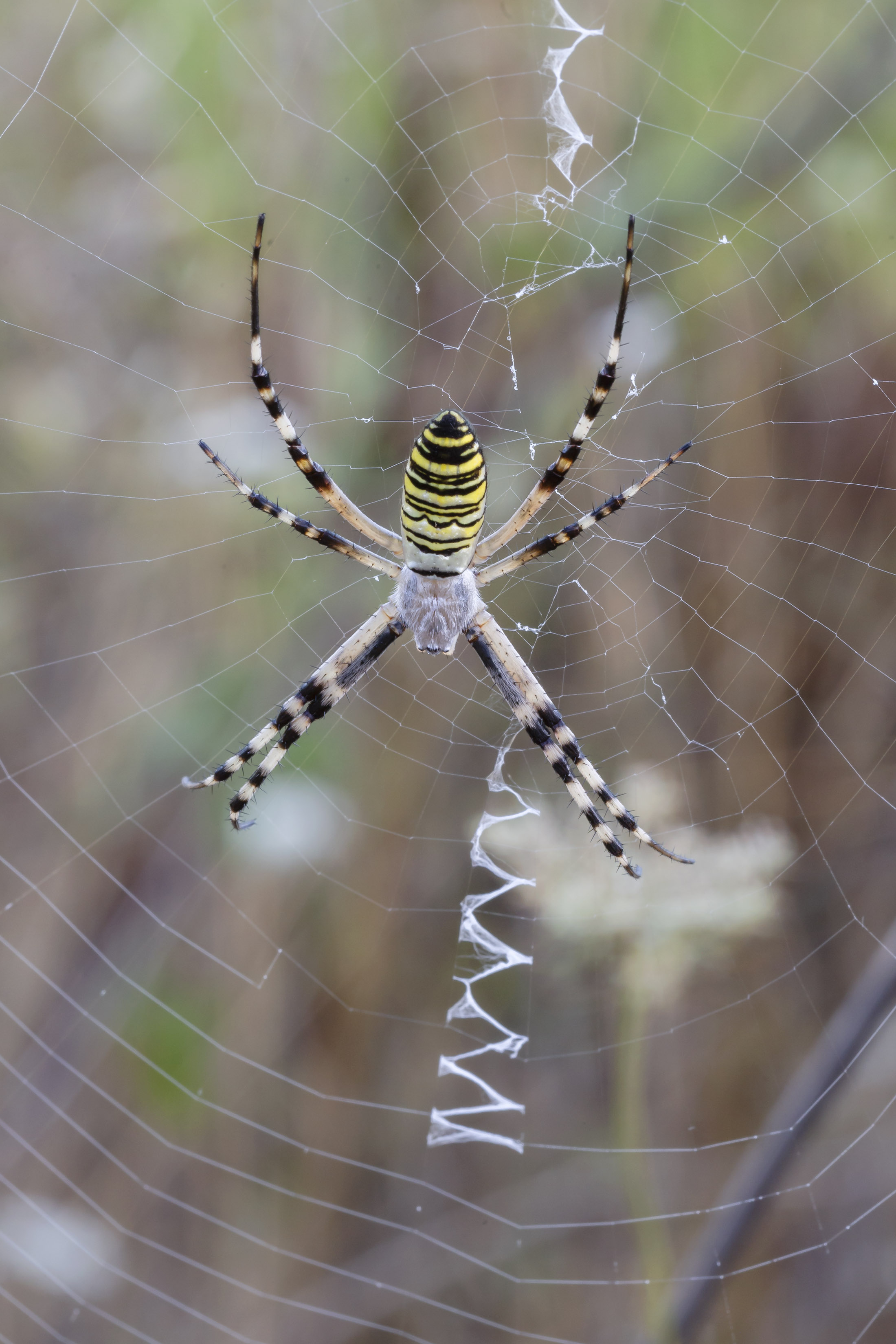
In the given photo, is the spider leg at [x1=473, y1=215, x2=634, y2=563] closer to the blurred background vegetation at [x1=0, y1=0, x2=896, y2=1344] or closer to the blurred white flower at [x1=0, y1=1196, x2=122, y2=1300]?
the blurred background vegetation at [x1=0, y1=0, x2=896, y2=1344]

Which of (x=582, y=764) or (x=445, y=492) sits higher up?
(x=445, y=492)

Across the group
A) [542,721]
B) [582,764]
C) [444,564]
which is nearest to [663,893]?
[582,764]

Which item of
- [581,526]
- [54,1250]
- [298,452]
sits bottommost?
[54,1250]

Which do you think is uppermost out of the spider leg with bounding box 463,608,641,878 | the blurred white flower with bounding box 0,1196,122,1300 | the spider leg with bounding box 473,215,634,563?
the spider leg with bounding box 473,215,634,563

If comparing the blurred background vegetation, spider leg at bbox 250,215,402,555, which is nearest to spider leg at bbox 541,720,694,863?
the blurred background vegetation

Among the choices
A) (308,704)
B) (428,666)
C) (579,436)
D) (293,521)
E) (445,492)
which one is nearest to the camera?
(445,492)

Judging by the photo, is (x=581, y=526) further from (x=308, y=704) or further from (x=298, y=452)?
(x=308, y=704)

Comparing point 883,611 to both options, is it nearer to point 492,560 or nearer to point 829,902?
point 829,902
